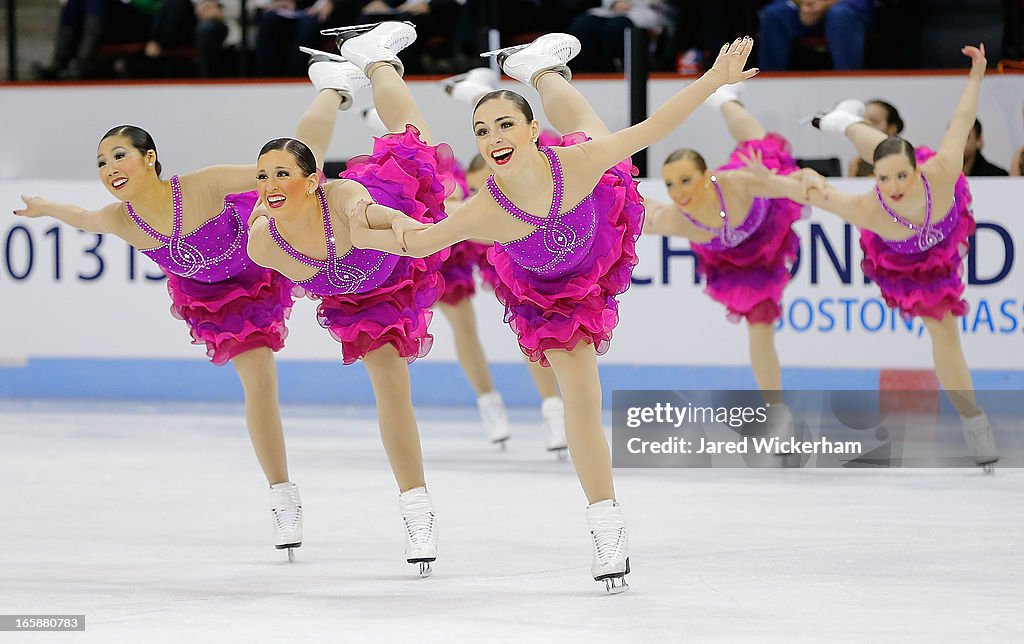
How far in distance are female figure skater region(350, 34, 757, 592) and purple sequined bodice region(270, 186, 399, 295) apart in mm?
244

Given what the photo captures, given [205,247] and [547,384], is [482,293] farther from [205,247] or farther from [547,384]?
[205,247]

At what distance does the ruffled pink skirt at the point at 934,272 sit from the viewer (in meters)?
5.91

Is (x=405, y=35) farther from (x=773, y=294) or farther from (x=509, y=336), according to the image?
(x=509, y=336)

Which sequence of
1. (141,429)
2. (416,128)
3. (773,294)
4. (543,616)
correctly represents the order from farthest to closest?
(141,429), (773,294), (416,128), (543,616)

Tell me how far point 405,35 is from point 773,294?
78.4 inches

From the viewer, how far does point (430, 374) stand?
27.5 ft

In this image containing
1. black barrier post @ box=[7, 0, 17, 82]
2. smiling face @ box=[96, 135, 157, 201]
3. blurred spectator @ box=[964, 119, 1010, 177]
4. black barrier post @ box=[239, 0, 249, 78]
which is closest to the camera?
smiling face @ box=[96, 135, 157, 201]

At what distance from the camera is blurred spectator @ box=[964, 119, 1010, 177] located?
772 cm

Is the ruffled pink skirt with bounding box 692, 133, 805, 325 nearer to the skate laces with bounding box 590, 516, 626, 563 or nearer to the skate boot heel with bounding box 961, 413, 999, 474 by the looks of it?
the skate boot heel with bounding box 961, 413, 999, 474

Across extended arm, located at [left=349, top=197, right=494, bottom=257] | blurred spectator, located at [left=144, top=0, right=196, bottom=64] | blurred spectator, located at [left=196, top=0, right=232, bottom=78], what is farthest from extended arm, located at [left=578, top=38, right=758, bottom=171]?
blurred spectator, located at [left=144, top=0, right=196, bottom=64]

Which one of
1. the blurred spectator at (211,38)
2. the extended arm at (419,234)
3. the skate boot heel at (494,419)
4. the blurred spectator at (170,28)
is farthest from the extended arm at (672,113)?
the blurred spectator at (170,28)

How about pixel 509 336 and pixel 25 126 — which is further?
pixel 25 126

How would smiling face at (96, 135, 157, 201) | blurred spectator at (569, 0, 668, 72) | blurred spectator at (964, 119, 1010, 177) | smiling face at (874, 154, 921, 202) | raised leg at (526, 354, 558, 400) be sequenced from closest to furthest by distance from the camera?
smiling face at (96, 135, 157, 201) → smiling face at (874, 154, 921, 202) → raised leg at (526, 354, 558, 400) → blurred spectator at (964, 119, 1010, 177) → blurred spectator at (569, 0, 668, 72)

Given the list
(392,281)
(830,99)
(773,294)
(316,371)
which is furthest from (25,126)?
(392,281)
